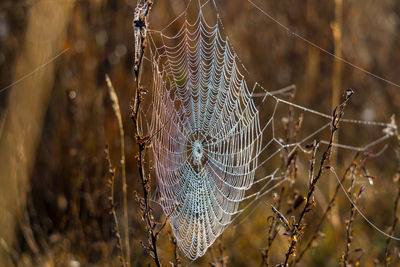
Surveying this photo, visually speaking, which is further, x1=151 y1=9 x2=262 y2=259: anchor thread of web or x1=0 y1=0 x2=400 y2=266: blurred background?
x1=0 y1=0 x2=400 y2=266: blurred background

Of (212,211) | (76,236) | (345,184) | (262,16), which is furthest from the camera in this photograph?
(262,16)

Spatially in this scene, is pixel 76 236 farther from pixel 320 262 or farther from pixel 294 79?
pixel 294 79

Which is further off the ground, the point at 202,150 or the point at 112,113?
the point at 112,113

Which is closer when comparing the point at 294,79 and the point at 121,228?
the point at 121,228

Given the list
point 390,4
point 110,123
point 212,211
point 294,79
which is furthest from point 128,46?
point 390,4

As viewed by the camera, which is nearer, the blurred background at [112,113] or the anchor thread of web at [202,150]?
the anchor thread of web at [202,150]

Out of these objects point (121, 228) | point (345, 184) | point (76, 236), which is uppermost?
point (345, 184)

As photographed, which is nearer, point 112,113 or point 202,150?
point 202,150

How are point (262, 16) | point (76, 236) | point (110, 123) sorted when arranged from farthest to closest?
point (262, 16) → point (110, 123) → point (76, 236)
